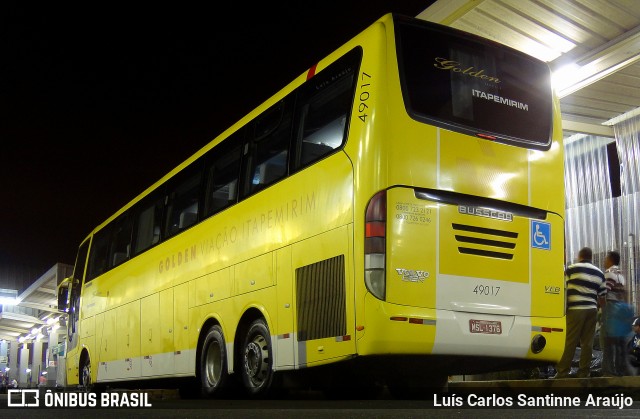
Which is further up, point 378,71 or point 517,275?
point 378,71

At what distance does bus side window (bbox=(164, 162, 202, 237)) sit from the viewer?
11.5 meters

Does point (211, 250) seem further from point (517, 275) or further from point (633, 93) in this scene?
point (633, 93)

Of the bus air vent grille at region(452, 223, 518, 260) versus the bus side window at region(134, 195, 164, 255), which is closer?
the bus air vent grille at region(452, 223, 518, 260)

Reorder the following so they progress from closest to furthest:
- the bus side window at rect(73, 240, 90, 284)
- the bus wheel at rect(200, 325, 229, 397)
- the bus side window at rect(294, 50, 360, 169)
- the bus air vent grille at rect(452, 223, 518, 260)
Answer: the bus air vent grille at rect(452, 223, 518, 260), the bus side window at rect(294, 50, 360, 169), the bus wheel at rect(200, 325, 229, 397), the bus side window at rect(73, 240, 90, 284)

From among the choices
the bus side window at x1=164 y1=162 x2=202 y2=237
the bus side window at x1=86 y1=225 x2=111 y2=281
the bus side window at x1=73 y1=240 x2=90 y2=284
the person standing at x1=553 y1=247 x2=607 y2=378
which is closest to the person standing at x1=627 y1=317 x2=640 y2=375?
the person standing at x1=553 y1=247 x2=607 y2=378

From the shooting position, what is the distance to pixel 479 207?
26.0 feet

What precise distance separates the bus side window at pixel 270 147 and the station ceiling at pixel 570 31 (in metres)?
3.39

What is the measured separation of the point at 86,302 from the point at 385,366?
11.2m

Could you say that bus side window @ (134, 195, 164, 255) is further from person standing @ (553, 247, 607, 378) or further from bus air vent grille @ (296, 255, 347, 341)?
person standing @ (553, 247, 607, 378)

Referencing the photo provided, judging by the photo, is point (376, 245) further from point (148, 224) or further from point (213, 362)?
point (148, 224)

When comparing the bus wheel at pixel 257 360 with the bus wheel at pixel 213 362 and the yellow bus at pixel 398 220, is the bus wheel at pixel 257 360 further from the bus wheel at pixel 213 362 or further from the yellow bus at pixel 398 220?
the bus wheel at pixel 213 362

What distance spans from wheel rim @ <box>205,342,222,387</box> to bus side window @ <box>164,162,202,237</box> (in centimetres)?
189

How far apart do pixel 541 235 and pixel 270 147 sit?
319 centimetres

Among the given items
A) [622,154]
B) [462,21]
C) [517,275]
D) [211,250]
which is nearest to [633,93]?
[622,154]
